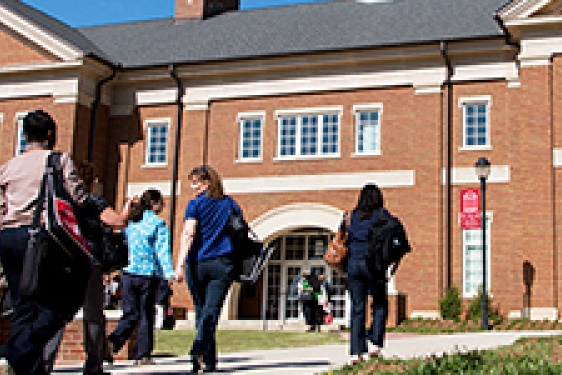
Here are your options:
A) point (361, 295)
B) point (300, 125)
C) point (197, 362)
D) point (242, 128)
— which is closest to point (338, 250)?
point (361, 295)

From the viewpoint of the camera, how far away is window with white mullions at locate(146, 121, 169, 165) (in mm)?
28062

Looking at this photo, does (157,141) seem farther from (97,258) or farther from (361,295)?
(97,258)

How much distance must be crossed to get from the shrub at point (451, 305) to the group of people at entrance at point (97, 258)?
14.0 meters

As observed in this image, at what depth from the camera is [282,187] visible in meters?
26.0

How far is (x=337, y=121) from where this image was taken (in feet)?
84.8

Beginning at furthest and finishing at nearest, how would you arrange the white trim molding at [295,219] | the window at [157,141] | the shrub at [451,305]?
1. the window at [157,141]
2. the white trim molding at [295,219]
3. the shrub at [451,305]

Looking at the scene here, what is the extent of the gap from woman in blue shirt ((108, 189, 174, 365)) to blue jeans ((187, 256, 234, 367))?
2.59 ft

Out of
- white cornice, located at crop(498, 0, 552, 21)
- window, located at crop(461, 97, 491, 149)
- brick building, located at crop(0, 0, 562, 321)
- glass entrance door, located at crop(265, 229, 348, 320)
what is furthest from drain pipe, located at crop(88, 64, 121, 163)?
white cornice, located at crop(498, 0, 552, 21)

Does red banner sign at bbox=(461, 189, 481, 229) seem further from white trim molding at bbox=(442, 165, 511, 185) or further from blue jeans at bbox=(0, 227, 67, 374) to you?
blue jeans at bbox=(0, 227, 67, 374)

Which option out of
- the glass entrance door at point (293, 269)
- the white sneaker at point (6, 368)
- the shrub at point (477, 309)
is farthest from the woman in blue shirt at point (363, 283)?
the glass entrance door at point (293, 269)

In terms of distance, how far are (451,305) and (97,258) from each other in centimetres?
1662

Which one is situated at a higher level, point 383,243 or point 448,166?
point 448,166

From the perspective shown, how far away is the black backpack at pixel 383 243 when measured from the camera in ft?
30.3

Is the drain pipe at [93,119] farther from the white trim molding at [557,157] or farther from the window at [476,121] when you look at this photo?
the white trim molding at [557,157]
